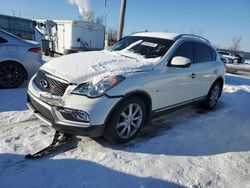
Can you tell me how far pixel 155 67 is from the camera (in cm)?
423

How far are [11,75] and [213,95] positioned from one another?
5103 mm

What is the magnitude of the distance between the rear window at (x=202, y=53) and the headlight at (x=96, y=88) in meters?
2.61

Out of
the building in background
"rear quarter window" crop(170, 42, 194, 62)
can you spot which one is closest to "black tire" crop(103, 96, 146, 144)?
"rear quarter window" crop(170, 42, 194, 62)

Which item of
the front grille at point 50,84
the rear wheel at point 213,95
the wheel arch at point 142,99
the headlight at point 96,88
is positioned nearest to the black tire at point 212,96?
the rear wheel at point 213,95

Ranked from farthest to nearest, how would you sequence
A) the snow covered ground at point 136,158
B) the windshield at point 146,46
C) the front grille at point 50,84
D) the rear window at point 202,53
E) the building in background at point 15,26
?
1. the building in background at point 15,26
2. the rear window at point 202,53
3. the windshield at point 146,46
4. the front grille at point 50,84
5. the snow covered ground at point 136,158

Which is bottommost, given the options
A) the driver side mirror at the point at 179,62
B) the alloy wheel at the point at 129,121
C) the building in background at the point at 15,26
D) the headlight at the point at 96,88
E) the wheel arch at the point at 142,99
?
the building in background at the point at 15,26

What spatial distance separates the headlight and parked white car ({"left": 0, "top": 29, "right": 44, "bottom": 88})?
3.77 meters

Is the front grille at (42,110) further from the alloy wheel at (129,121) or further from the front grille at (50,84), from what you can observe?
the alloy wheel at (129,121)

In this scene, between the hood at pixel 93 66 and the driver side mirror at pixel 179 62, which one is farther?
the driver side mirror at pixel 179 62

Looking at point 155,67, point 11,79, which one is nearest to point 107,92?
point 155,67

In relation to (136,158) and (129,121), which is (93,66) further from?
(136,158)

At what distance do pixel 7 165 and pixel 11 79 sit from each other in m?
3.84

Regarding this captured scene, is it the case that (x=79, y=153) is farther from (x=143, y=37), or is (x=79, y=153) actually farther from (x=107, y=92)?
(x=143, y=37)

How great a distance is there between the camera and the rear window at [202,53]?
5.51 meters
